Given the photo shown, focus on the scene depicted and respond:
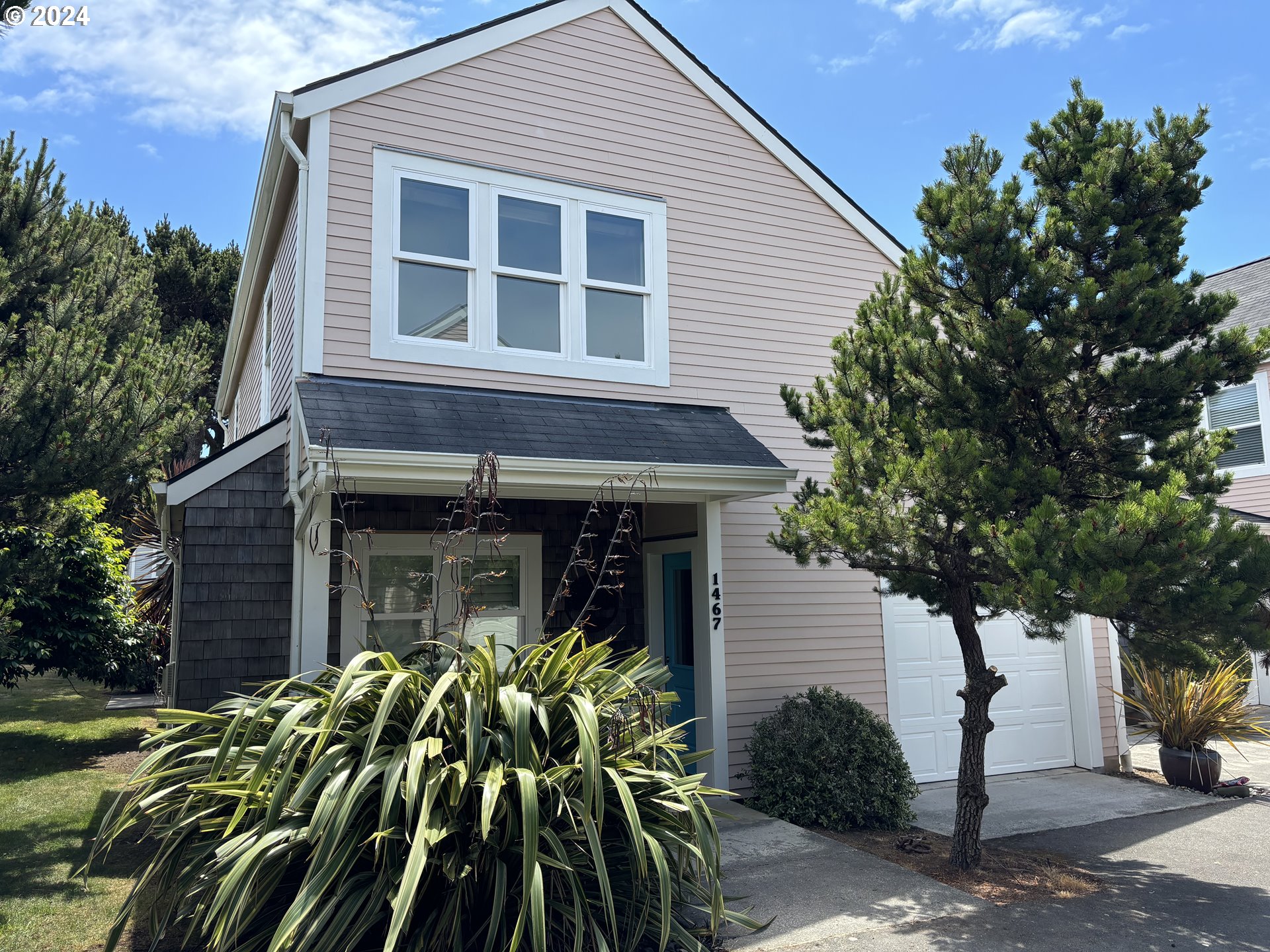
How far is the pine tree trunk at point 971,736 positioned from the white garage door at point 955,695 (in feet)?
8.79

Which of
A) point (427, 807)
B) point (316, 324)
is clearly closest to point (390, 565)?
point (316, 324)

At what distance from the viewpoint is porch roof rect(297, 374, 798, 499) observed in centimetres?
595

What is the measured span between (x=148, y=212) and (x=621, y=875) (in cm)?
2741

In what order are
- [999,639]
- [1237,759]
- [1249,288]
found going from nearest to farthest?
1. [999,639]
2. [1237,759]
3. [1249,288]

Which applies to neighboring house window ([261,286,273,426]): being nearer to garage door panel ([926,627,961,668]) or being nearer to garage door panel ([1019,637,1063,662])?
garage door panel ([926,627,961,668])

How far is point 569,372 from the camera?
7824mm

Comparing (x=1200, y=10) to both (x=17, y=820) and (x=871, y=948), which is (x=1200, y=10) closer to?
(x=871, y=948)

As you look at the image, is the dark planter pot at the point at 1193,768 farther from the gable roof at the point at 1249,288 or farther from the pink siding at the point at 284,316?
the pink siding at the point at 284,316

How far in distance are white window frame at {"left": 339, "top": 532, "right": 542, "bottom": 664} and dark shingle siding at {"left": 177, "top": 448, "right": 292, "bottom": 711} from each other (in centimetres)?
58

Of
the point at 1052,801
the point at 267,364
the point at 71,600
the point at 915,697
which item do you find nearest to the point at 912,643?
the point at 915,697

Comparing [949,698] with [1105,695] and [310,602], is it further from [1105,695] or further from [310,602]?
[310,602]

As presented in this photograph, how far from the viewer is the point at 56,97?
11055 mm

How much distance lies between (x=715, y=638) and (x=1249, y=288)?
1485 cm

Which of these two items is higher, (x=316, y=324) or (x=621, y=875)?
(x=316, y=324)
